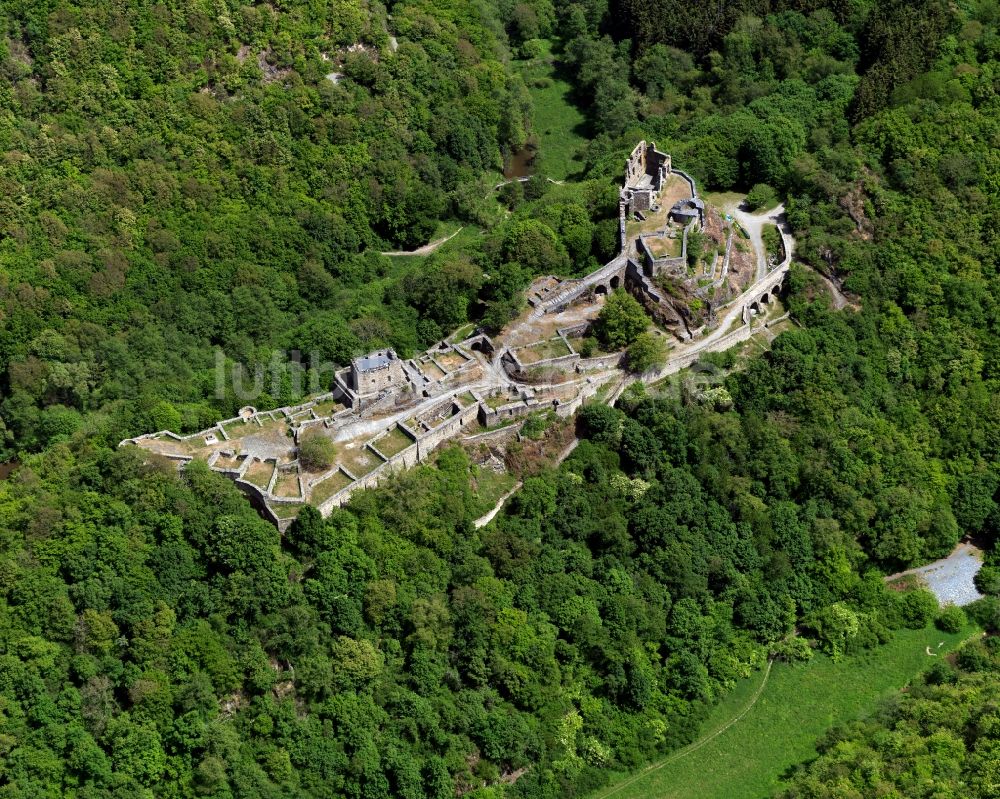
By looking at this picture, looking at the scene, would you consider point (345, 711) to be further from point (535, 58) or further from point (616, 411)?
point (535, 58)

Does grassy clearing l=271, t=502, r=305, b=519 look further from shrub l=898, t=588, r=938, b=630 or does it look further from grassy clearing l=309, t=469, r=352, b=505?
shrub l=898, t=588, r=938, b=630

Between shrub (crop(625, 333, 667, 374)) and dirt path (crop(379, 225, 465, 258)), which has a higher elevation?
shrub (crop(625, 333, 667, 374))

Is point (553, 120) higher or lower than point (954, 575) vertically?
higher

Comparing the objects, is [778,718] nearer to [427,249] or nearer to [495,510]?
[495,510]

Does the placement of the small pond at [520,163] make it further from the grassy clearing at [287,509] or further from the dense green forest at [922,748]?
the dense green forest at [922,748]

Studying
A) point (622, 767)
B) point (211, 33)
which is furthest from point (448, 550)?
point (211, 33)

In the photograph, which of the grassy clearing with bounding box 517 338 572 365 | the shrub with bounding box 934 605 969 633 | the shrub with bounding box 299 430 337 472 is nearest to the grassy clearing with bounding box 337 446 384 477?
the shrub with bounding box 299 430 337 472

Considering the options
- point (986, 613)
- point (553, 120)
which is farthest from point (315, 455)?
point (553, 120)
